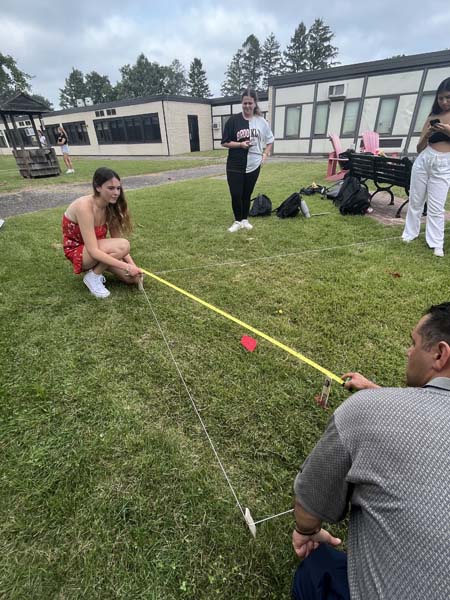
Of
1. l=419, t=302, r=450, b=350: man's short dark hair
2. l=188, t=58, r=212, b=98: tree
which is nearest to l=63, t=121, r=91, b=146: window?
l=419, t=302, r=450, b=350: man's short dark hair

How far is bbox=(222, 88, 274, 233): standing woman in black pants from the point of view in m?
4.23

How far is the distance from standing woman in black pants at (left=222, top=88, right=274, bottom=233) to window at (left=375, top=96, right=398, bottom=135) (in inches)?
469

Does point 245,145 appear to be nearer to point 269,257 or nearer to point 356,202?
point 269,257

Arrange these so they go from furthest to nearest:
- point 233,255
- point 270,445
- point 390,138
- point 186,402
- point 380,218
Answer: point 390,138
point 380,218
point 233,255
point 186,402
point 270,445

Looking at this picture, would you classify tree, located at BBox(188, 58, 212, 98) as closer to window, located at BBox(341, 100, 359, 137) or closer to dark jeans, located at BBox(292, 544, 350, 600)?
window, located at BBox(341, 100, 359, 137)

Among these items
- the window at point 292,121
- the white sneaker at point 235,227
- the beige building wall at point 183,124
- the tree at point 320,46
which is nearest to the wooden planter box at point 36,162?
the white sneaker at point 235,227

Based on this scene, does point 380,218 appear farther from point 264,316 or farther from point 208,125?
point 208,125

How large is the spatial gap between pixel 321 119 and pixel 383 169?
1148 centimetres

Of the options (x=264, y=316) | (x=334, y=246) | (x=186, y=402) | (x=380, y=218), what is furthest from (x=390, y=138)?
(x=186, y=402)

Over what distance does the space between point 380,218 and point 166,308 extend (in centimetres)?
401

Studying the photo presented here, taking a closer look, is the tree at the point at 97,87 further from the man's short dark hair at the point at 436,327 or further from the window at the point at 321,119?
the man's short dark hair at the point at 436,327

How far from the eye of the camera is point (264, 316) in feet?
8.57

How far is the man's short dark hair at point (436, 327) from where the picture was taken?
82cm

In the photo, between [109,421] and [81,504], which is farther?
[109,421]
